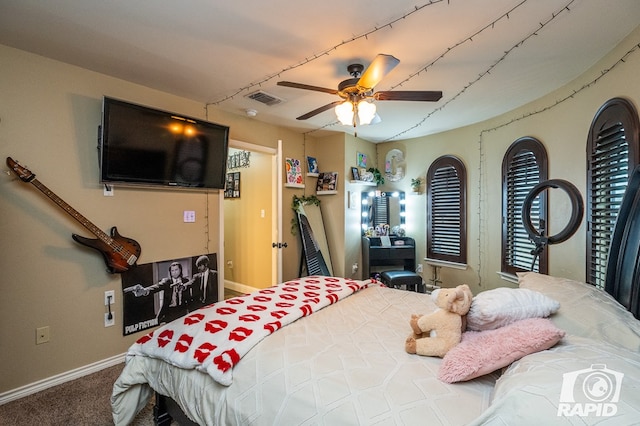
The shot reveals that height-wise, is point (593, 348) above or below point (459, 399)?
above

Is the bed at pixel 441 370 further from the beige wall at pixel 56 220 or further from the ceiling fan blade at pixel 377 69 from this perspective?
the ceiling fan blade at pixel 377 69

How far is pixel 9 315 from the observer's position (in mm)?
2141

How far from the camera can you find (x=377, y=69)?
1861 mm

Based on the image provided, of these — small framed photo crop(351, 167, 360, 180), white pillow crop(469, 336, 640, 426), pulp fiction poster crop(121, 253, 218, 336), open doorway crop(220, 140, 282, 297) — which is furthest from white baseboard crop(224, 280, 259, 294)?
white pillow crop(469, 336, 640, 426)

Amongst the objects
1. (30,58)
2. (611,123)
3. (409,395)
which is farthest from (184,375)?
(611,123)

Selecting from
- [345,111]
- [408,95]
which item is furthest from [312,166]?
[408,95]

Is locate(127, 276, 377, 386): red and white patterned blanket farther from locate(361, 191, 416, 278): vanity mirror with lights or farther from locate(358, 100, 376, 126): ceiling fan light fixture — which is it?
locate(361, 191, 416, 278): vanity mirror with lights

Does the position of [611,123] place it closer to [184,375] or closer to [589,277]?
[589,277]

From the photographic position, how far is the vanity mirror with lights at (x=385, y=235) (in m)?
4.41

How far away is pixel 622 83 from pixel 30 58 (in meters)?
4.26

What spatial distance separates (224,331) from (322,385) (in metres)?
0.63

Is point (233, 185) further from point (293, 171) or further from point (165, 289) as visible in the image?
point (165, 289)

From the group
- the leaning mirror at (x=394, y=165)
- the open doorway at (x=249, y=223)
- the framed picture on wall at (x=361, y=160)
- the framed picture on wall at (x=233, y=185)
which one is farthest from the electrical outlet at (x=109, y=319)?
the leaning mirror at (x=394, y=165)

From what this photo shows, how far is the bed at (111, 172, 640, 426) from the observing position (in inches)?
30.1
